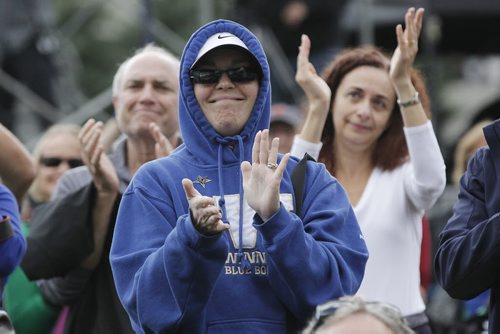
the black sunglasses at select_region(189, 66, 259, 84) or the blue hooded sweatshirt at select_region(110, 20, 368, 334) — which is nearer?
the blue hooded sweatshirt at select_region(110, 20, 368, 334)

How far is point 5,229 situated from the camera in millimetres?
4703

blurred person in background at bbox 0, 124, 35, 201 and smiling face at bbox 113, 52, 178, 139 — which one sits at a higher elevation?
smiling face at bbox 113, 52, 178, 139

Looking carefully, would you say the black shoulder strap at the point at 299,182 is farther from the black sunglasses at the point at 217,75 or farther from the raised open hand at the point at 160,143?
the raised open hand at the point at 160,143

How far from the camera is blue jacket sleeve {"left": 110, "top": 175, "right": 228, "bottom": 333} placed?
150 inches

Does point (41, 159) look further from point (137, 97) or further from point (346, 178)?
point (346, 178)

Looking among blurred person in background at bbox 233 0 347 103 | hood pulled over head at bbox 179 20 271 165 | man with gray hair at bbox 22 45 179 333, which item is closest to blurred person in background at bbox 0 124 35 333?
man with gray hair at bbox 22 45 179 333

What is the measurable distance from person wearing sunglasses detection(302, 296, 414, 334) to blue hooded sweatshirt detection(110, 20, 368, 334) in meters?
0.69

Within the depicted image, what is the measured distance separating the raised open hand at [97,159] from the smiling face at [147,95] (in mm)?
397

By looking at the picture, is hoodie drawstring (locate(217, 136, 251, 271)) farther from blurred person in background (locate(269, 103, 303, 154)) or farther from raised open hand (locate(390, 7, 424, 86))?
blurred person in background (locate(269, 103, 303, 154))

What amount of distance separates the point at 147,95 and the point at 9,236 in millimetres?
1256

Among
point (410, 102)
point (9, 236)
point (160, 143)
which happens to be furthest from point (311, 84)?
point (9, 236)

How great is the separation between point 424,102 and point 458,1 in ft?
26.1

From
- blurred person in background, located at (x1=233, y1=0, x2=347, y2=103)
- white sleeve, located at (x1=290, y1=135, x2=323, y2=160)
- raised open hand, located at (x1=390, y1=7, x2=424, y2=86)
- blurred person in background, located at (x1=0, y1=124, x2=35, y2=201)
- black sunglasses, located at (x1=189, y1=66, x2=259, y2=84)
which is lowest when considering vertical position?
white sleeve, located at (x1=290, y1=135, x2=323, y2=160)

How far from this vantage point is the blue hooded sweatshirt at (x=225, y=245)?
386 centimetres
